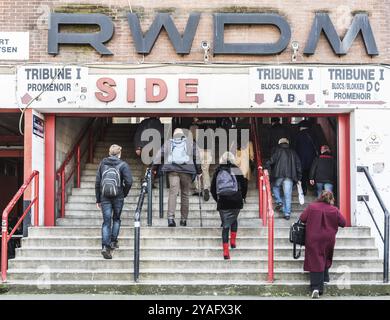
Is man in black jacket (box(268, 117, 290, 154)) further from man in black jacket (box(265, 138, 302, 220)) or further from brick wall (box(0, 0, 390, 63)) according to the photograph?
brick wall (box(0, 0, 390, 63))

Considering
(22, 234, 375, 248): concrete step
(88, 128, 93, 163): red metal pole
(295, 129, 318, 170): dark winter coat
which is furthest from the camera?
(88, 128, 93, 163): red metal pole

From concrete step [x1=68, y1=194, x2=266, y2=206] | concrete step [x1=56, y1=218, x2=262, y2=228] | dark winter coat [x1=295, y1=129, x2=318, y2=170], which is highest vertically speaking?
dark winter coat [x1=295, y1=129, x2=318, y2=170]

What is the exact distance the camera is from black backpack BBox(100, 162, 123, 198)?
10.2 m

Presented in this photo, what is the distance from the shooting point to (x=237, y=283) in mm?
9852

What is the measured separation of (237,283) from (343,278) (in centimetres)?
167

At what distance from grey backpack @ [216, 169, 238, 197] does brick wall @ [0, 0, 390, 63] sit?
2.45m

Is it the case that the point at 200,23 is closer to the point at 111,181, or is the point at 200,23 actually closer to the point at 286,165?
the point at 286,165

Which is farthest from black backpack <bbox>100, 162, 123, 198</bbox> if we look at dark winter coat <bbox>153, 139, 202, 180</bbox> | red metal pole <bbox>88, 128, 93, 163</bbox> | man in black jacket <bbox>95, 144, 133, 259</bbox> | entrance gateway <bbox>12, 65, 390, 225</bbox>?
red metal pole <bbox>88, 128, 93, 163</bbox>

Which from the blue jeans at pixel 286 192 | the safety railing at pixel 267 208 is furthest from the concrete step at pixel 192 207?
the blue jeans at pixel 286 192

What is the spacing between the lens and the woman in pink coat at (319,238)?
9.45 metres

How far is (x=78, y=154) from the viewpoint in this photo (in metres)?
13.8

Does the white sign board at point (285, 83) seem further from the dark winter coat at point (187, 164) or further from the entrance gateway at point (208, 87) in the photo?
the dark winter coat at point (187, 164)

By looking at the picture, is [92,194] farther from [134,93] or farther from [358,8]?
[358,8]

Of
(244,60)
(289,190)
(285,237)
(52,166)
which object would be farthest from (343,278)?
(52,166)
